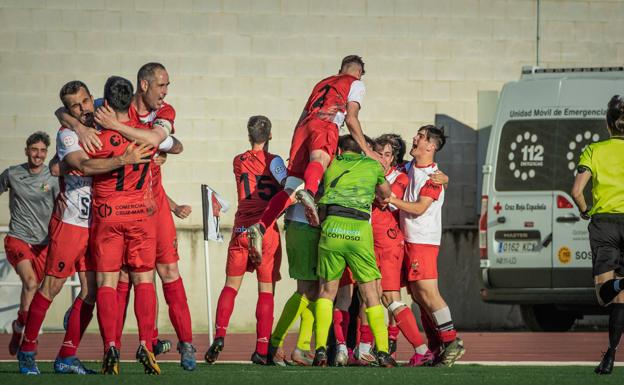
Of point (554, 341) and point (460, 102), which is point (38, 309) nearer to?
point (554, 341)

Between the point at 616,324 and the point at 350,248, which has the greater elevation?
the point at 350,248

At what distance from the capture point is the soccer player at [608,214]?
10539 millimetres

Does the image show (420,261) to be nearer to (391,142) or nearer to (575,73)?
(391,142)

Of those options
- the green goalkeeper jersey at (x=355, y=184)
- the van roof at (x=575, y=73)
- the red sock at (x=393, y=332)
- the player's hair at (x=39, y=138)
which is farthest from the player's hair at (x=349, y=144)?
the van roof at (x=575, y=73)

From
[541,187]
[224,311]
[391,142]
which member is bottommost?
[224,311]

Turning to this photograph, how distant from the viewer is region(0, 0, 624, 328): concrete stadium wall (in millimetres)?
19234

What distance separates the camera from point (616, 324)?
10492mm

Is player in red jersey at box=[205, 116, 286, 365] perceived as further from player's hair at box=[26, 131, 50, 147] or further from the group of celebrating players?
player's hair at box=[26, 131, 50, 147]

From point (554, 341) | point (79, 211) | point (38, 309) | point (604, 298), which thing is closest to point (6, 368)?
point (38, 309)

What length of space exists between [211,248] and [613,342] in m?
9.53

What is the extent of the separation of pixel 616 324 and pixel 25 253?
6.07 meters

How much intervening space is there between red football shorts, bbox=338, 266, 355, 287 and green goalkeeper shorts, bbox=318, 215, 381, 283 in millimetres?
689

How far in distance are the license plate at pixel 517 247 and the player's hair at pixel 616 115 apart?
20.1 ft

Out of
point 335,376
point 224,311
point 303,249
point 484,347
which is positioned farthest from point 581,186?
point 484,347
